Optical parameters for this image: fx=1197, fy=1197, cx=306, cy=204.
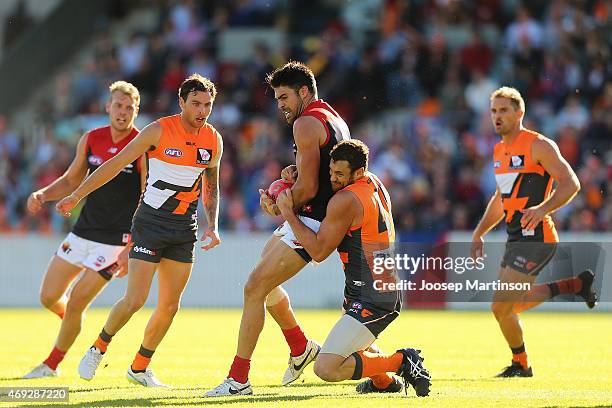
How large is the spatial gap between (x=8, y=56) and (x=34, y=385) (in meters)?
19.8

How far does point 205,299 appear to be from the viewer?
2147 centimetres

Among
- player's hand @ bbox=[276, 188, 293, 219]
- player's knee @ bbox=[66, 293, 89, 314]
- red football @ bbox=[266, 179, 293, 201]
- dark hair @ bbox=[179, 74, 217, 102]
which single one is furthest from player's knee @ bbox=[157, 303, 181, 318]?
dark hair @ bbox=[179, 74, 217, 102]

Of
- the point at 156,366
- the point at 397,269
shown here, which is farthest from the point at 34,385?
the point at 397,269

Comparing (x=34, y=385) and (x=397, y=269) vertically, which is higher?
(x=397, y=269)

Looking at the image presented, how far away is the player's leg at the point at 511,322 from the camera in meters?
11.0

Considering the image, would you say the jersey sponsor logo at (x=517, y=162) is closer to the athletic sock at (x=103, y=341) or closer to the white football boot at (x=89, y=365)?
the athletic sock at (x=103, y=341)

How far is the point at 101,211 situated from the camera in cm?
1129

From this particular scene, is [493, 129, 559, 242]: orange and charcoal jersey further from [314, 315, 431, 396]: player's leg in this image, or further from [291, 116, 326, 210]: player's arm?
[291, 116, 326, 210]: player's arm

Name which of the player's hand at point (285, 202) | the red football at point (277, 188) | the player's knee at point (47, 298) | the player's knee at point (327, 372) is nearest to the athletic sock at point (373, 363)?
the player's knee at point (327, 372)

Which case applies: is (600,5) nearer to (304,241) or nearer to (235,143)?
(235,143)

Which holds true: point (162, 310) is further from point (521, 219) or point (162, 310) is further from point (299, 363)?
point (521, 219)

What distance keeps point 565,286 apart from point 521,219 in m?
1.03

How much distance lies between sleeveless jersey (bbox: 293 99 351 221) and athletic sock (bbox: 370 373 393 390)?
135cm

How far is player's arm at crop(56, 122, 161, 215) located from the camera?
9.66 metres
